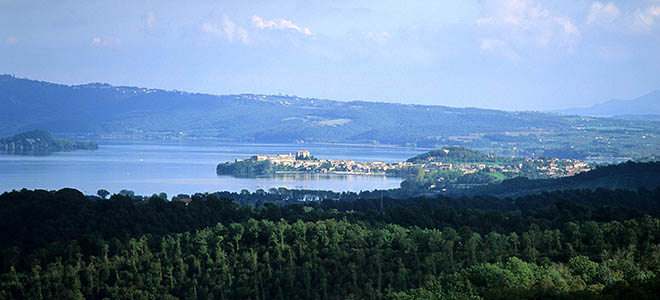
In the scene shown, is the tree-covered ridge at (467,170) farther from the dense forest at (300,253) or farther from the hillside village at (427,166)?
the dense forest at (300,253)

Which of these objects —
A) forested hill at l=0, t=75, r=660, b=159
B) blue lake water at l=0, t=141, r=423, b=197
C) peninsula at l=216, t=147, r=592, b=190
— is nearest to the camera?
blue lake water at l=0, t=141, r=423, b=197

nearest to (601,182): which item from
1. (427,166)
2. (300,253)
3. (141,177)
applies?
(300,253)

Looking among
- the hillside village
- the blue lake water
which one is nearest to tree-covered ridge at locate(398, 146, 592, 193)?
the hillside village

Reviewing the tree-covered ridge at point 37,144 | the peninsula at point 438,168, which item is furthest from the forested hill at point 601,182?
the tree-covered ridge at point 37,144

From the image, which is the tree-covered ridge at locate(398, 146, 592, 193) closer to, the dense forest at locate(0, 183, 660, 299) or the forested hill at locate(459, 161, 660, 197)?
the forested hill at locate(459, 161, 660, 197)

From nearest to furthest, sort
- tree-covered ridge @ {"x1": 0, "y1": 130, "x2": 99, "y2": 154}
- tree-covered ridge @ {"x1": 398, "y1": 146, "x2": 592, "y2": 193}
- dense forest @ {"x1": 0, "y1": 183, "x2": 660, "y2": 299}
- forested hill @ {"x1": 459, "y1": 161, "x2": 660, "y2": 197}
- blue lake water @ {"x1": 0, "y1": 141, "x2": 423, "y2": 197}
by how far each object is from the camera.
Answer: dense forest @ {"x1": 0, "y1": 183, "x2": 660, "y2": 299} → forested hill @ {"x1": 459, "y1": 161, "x2": 660, "y2": 197} → blue lake water @ {"x1": 0, "y1": 141, "x2": 423, "y2": 197} → tree-covered ridge @ {"x1": 398, "y1": 146, "x2": 592, "y2": 193} → tree-covered ridge @ {"x1": 0, "y1": 130, "x2": 99, "y2": 154}

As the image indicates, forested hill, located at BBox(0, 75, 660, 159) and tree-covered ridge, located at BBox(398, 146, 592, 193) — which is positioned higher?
forested hill, located at BBox(0, 75, 660, 159)
